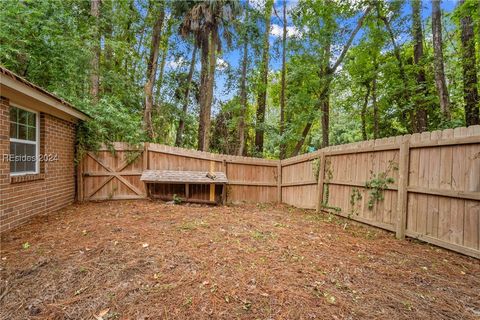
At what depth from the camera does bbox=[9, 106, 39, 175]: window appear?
4246 mm

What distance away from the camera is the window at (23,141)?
4246 millimetres

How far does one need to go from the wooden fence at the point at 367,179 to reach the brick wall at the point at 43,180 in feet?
2.29

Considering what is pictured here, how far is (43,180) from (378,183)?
6704 mm

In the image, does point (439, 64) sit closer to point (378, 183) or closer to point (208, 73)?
point (378, 183)

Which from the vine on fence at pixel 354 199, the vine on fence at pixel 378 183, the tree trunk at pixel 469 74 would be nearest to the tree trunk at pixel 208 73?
the vine on fence at pixel 354 199

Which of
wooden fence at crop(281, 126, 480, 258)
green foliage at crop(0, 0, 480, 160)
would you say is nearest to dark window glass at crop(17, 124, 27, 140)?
green foliage at crop(0, 0, 480, 160)

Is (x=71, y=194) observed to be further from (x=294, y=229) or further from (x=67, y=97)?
(x=294, y=229)

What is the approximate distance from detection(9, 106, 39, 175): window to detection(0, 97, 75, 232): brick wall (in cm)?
13

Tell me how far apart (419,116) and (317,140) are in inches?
371

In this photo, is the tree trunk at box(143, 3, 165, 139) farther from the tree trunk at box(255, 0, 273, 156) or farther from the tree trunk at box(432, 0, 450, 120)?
the tree trunk at box(432, 0, 450, 120)

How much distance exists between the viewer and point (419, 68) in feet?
27.8

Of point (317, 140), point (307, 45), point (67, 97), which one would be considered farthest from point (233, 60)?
point (317, 140)

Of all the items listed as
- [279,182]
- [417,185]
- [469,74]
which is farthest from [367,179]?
[469,74]

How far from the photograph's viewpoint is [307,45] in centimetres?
1071
